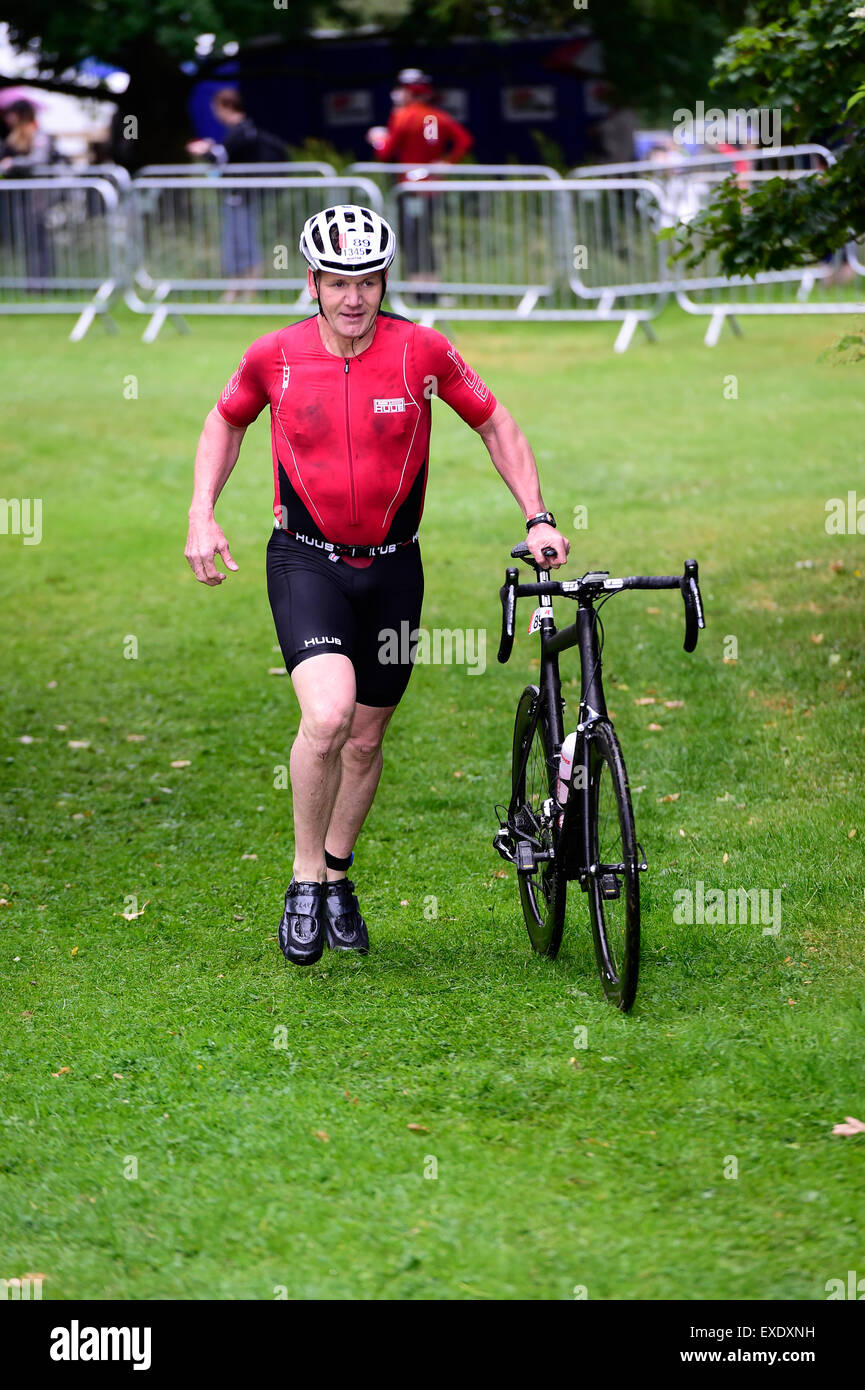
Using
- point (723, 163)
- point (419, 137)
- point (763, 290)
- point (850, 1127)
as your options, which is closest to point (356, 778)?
point (850, 1127)

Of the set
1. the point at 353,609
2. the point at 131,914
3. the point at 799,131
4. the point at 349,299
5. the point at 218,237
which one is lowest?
the point at 131,914

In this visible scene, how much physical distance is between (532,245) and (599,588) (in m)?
13.6

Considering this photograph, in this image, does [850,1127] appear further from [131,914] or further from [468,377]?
[131,914]

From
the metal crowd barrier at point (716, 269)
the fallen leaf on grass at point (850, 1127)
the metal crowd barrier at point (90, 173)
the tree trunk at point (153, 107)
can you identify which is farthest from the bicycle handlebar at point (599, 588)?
the tree trunk at point (153, 107)

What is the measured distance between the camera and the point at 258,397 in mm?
5363

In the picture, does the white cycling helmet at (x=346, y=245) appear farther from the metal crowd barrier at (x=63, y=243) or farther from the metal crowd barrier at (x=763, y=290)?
the metal crowd barrier at (x=63, y=243)

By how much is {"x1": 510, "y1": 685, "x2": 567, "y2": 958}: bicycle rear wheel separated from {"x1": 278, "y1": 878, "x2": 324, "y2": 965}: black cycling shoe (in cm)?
68

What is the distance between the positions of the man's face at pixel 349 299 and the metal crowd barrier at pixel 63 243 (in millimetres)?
14343

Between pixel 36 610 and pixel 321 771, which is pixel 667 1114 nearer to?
pixel 321 771

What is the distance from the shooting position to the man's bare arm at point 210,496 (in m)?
5.09

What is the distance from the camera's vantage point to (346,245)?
5051mm

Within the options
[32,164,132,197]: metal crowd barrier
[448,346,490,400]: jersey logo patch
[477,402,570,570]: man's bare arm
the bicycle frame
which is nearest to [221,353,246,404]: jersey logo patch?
[448,346,490,400]: jersey logo patch
